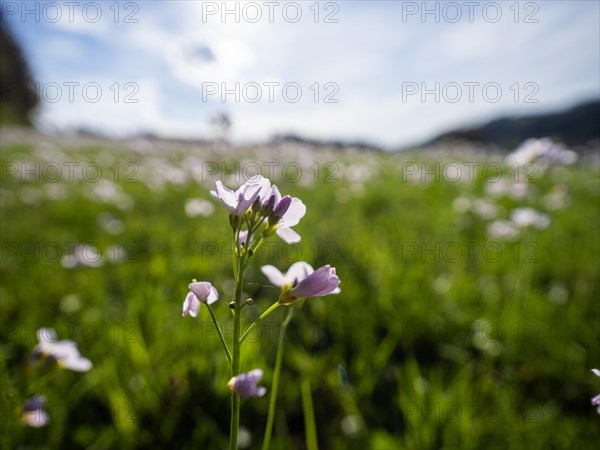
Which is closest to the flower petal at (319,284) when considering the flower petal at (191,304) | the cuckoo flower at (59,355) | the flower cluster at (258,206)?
the flower cluster at (258,206)

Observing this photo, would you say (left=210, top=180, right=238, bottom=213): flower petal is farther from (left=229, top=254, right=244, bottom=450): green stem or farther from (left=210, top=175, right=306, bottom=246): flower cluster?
(left=229, top=254, right=244, bottom=450): green stem

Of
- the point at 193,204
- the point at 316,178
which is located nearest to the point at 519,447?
the point at 193,204

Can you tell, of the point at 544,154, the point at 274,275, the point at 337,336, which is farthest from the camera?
the point at 544,154

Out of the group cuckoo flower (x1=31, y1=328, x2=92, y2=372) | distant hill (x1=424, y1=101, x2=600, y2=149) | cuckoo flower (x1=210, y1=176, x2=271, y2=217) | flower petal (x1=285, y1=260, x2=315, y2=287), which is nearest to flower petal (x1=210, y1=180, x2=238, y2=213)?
cuckoo flower (x1=210, y1=176, x2=271, y2=217)

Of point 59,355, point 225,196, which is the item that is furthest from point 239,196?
point 59,355

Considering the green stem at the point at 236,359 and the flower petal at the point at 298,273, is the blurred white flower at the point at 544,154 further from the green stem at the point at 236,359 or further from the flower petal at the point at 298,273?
the green stem at the point at 236,359

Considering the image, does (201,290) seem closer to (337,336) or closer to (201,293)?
(201,293)
